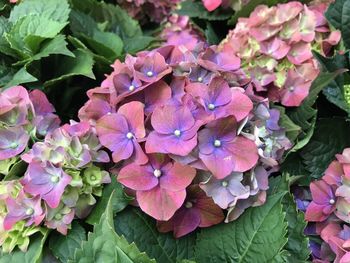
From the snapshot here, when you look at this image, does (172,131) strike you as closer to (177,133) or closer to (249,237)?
(177,133)

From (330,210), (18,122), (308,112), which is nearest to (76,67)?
(18,122)

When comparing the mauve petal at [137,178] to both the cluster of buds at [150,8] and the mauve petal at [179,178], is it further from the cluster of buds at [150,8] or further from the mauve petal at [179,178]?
the cluster of buds at [150,8]

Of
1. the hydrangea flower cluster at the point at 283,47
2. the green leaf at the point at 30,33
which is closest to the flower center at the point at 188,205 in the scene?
the hydrangea flower cluster at the point at 283,47

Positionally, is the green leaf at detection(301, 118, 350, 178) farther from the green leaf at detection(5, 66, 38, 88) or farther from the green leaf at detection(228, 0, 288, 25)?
the green leaf at detection(5, 66, 38, 88)

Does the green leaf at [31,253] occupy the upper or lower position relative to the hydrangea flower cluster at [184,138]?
lower

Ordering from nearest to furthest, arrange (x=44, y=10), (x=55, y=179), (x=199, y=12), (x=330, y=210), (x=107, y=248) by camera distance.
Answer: (x=107, y=248), (x=55, y=179), (x=330, y=210), (x=44, y=10), (x=199, y=12)

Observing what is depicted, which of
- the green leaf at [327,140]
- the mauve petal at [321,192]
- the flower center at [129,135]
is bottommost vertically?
the green leaf at [327,140]
